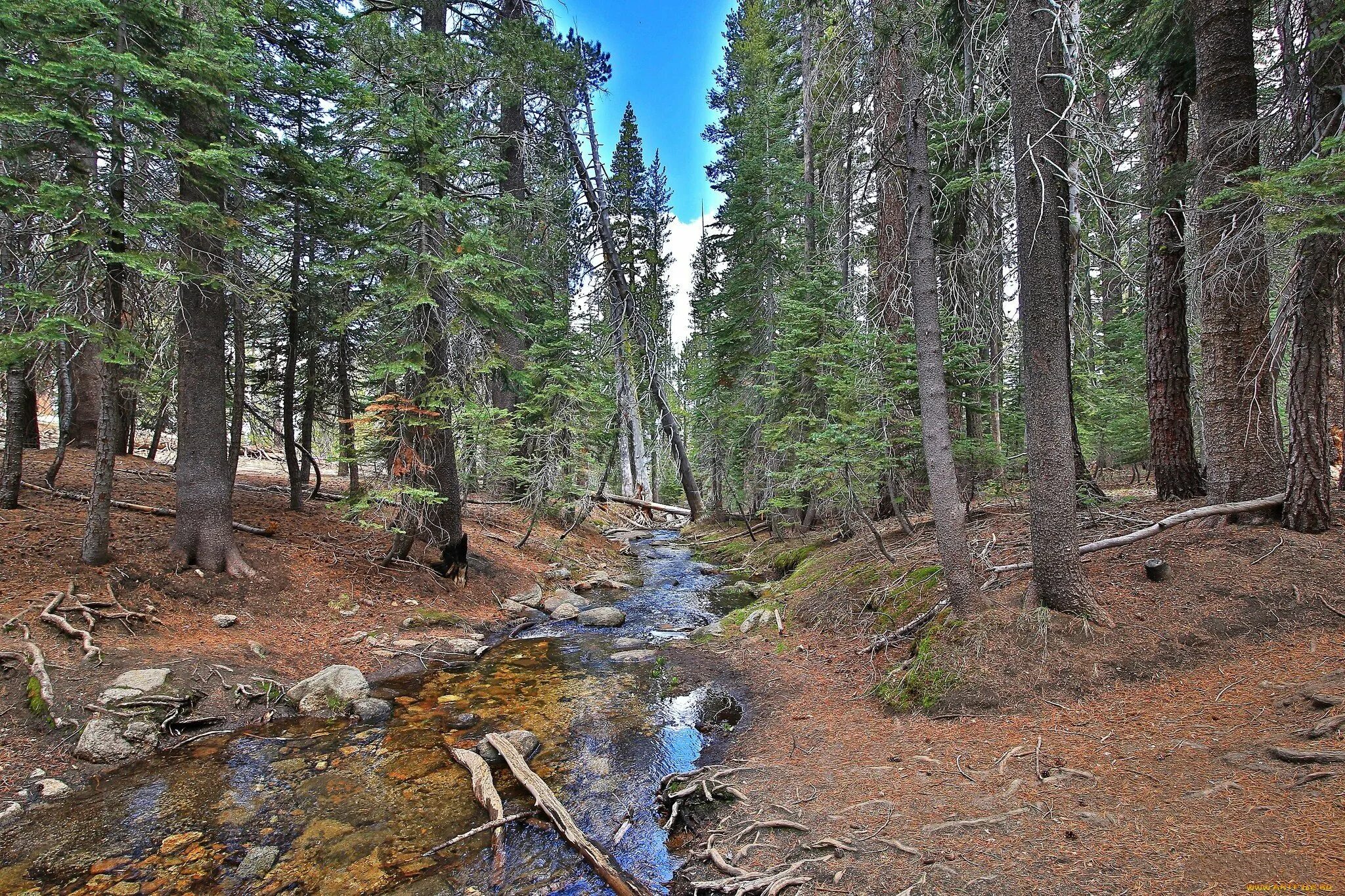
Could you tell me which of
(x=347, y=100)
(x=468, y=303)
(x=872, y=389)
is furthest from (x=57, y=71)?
(x=872, y=389)

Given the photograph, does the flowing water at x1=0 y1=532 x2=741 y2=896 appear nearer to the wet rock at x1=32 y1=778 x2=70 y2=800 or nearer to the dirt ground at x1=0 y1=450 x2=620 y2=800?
the wet rock at x1=32 y1=778 x2=70 y2=800

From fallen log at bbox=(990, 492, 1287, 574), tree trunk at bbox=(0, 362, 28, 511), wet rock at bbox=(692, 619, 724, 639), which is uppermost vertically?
tree trunk at bbox=(0, 362, 28, 511)

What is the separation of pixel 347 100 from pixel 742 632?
10877 mm

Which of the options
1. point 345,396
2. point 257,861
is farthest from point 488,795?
point 345,396

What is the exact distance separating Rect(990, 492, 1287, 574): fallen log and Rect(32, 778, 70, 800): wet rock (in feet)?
29.3

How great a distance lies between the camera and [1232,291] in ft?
20.7

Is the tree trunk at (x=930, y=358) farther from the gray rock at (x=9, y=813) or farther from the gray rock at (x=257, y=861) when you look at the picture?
the gray rock at (x=9, y=813)

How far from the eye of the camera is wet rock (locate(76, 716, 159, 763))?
16.6 feet

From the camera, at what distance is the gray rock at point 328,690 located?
6.49 m

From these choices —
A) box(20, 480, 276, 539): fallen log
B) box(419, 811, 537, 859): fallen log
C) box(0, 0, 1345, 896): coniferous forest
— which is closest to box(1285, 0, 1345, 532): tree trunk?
box(0, 0, 1345, 896): coniferous forest

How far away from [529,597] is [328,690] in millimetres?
5240

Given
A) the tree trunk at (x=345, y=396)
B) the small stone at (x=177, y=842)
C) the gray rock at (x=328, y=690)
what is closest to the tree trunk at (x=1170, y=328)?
the gray rock at (x=328, y=690)

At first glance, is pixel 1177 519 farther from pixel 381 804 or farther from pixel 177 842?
pixel 177 842

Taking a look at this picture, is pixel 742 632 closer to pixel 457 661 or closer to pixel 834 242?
pixel 457 661
